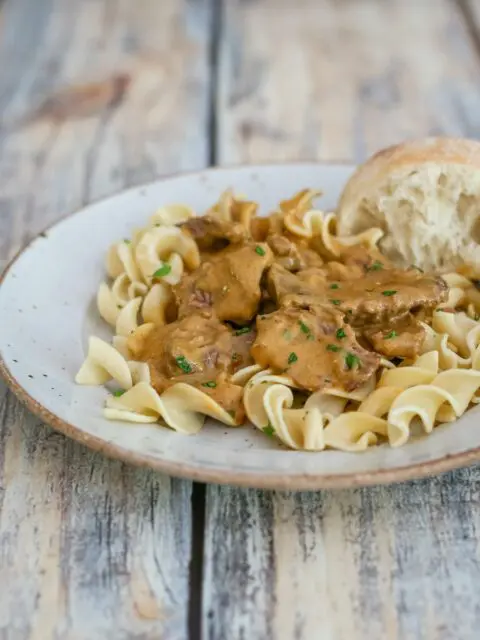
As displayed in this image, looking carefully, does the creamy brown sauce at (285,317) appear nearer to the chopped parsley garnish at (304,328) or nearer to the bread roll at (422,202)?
the chopped parsley garnish at (304,328)

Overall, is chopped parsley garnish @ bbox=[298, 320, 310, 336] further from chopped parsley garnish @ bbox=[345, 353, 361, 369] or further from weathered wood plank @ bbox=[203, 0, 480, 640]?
weathered wood plank @ bbox=[203, 0, 480, 640]

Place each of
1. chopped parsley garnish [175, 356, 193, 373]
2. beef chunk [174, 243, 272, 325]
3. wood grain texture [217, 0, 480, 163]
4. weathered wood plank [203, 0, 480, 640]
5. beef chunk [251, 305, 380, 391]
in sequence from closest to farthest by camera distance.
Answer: weathered wood plank [203, 0, 480, 640] → beef chunk [251, 305, 380, 391] → chopped parsley garnish [175, 356, 193, 373] → beef chunk [174, 243, 272, 325] → wood grain texture [217, 0, 480, 163]

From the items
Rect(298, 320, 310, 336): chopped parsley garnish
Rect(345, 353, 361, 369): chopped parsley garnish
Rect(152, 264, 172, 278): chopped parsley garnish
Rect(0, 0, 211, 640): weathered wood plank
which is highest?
Rect(298, 320, 310, 336): chopped parsley garnish

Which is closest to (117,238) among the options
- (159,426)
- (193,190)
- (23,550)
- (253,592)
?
(193,190)

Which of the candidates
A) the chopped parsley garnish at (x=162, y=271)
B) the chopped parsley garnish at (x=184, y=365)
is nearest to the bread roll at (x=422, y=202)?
the chopped parsley garnish at (x=162, y=271)

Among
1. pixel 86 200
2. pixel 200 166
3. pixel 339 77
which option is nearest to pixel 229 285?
pixel 86 200

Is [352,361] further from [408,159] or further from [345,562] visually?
[408,159]

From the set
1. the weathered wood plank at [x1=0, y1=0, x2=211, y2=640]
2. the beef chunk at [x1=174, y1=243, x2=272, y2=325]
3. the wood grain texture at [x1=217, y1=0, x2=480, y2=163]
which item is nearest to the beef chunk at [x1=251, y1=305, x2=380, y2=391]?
the beef chunk at [x1=174, y1=243, x2=272, y2=325]
